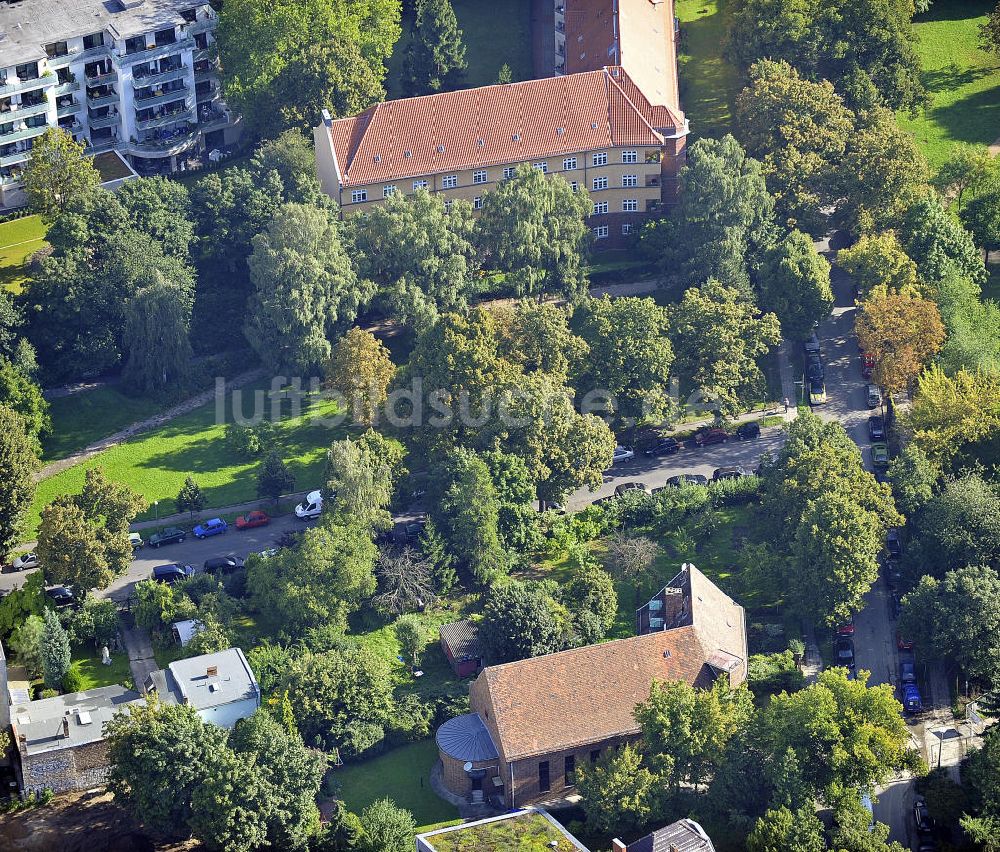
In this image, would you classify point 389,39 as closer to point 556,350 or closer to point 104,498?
point 556,350

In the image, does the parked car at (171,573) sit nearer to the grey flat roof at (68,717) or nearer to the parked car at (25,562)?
the parked car at (25,562)

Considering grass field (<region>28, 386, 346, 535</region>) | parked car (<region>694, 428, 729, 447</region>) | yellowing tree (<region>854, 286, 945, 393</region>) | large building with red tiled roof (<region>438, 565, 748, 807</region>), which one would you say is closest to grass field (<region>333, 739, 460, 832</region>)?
large building with red tiled roof (<region>438, 565, 748, 807</region>)

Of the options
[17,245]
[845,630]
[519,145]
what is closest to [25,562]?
[17,245]

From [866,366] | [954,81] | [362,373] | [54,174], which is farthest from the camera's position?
[954,81]

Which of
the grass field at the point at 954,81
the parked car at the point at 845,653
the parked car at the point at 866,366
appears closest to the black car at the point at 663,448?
the parked car at the point at 866,366

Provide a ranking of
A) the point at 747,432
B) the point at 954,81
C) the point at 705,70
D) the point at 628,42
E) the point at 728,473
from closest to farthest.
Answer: the point at 728,473 < the point at 747,432 < the point at 628,42 < the point at 705,70 < the point at 954,81

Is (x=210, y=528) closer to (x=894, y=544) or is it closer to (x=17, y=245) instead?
(x=17, y=245)

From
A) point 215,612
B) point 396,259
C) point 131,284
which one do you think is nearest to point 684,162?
point 396,259
